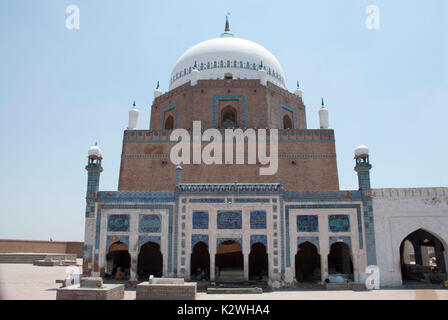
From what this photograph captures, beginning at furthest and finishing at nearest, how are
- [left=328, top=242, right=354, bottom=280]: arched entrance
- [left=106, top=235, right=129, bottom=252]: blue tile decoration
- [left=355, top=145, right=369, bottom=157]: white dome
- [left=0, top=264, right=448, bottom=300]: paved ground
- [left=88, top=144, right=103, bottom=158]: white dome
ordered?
[left=328, top=242, right=354, bottom=280]: arched entrance < [left=88, top=144, right=103, bottom=158]: white dome < [left=355, top=145, right=369, bottom=157]: white dome < [left=106, top=235, right=129, bottom=252]: blue tile decoration < [left=0, top=264, right=448, bottom=300]: paved ground

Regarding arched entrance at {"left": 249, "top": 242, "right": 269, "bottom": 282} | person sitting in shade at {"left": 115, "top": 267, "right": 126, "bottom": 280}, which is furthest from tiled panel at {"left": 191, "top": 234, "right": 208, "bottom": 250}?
arched entrance at {"left": 249, "top": 242, "right": 269, "bottom": 282}

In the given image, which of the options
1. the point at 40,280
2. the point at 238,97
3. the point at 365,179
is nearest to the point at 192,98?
the point at 238,97

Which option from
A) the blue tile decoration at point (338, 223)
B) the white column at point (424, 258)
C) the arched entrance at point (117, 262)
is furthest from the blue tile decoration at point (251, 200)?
the white column at point (424, 258)

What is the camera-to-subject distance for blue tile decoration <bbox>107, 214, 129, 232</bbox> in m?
A: 15.8

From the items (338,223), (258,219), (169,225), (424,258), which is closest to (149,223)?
(169,225)

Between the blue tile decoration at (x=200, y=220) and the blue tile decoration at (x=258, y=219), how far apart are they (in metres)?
1.90

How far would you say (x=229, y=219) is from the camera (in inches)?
614

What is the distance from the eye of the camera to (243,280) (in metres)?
15.6

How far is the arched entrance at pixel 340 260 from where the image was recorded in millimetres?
17141

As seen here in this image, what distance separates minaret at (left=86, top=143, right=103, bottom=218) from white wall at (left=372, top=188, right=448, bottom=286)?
11887 millimetres

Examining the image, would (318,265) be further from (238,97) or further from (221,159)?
(238,97)

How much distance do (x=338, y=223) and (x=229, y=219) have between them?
4520 millimetres

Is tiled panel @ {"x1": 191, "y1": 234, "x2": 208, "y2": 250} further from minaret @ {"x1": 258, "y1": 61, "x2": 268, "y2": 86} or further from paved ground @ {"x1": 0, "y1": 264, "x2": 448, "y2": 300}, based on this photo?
minaret @ {"x1": 258, "y1": 61, "x2": 268, "y2": 86}
